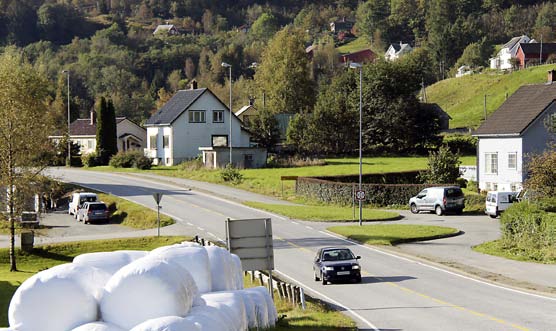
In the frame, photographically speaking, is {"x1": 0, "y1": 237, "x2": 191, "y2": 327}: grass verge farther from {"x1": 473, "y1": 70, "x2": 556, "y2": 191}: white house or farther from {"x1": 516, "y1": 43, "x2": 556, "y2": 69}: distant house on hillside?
{"x1": 516, "y1": 43, "x2": 556, "y2": 69}: distant house on hillside

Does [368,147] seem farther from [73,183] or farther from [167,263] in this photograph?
[167,263]

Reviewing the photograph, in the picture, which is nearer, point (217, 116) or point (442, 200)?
point (442, 200)

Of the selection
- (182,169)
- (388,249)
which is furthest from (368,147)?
(388,249)

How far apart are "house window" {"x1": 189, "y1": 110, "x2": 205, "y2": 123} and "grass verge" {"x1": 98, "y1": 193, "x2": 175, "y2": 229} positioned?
25892 millimetres

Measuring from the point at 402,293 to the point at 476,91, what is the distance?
11371cm

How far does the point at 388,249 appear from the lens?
40625 mm

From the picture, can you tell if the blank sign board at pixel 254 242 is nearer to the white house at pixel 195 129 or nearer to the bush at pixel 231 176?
the bush at pixel 231 176

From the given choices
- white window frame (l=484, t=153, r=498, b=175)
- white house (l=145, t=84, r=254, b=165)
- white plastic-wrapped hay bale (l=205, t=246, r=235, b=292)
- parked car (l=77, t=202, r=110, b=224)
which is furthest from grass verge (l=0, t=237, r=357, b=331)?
white house (l=145, t=84, r=254, b=165)

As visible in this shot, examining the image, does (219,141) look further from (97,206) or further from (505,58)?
(505,58)

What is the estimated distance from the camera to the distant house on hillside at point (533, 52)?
158 meters

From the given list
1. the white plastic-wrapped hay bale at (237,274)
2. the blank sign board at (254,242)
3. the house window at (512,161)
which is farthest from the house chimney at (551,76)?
the white plastic-wrapped hay bale at (237,274)

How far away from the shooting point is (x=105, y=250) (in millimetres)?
42844

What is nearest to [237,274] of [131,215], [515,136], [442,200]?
[442,200]

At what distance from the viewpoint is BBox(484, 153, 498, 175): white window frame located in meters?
62.6
